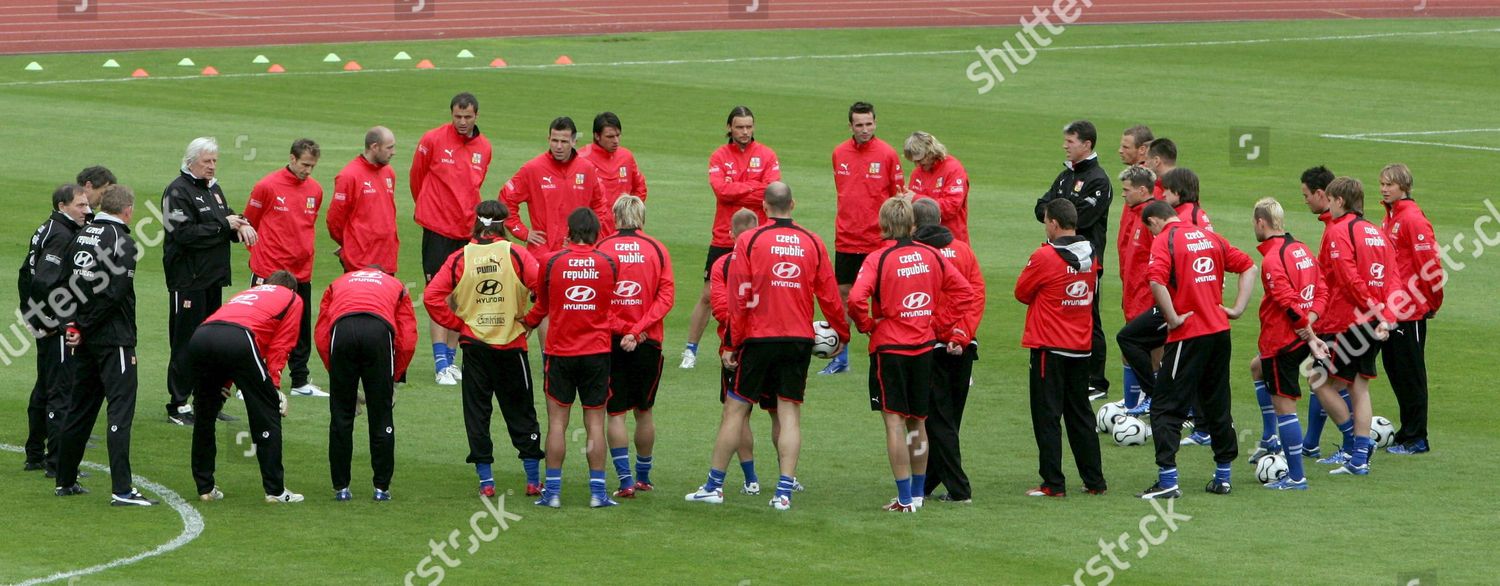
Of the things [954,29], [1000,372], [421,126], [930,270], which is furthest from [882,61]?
[930,270]

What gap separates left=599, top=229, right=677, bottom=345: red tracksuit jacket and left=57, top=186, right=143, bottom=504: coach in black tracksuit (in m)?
3.02

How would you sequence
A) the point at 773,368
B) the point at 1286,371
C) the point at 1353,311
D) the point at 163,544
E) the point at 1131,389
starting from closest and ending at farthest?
the point at 163,544 < the point at 773,368 < the point at 1286,371 < the point at 1353,311 < the point at 1131,389

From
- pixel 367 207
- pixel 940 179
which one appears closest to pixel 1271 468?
pixel 940 179

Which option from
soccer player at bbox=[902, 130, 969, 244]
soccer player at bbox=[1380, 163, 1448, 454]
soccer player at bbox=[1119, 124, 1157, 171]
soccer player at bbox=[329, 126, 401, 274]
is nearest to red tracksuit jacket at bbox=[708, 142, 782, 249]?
soccer player at bbox=[902, 130, 969, 244]

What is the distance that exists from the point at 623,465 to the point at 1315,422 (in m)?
5.01

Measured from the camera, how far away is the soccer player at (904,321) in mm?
12031

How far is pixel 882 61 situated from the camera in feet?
129

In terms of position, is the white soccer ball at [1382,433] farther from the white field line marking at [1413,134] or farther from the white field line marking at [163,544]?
the white field line marking at [1413,134]

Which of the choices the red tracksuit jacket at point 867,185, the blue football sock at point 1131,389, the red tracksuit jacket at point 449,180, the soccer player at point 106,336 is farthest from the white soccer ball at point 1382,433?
the soccer player at point 106,336

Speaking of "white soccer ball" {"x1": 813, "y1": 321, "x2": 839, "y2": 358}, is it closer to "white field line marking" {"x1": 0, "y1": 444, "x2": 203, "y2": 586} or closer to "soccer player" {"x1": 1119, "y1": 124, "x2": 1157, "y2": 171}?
"soccer player" {"x1": 1119, "y1": 124, "x2": 1157, "y2": 171}

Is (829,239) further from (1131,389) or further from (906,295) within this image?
(906,295)

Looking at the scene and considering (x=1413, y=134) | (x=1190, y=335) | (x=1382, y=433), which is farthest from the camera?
(x=1413, y=134)

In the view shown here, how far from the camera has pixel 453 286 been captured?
12.5 m

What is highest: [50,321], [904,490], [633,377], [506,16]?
[506,16]
